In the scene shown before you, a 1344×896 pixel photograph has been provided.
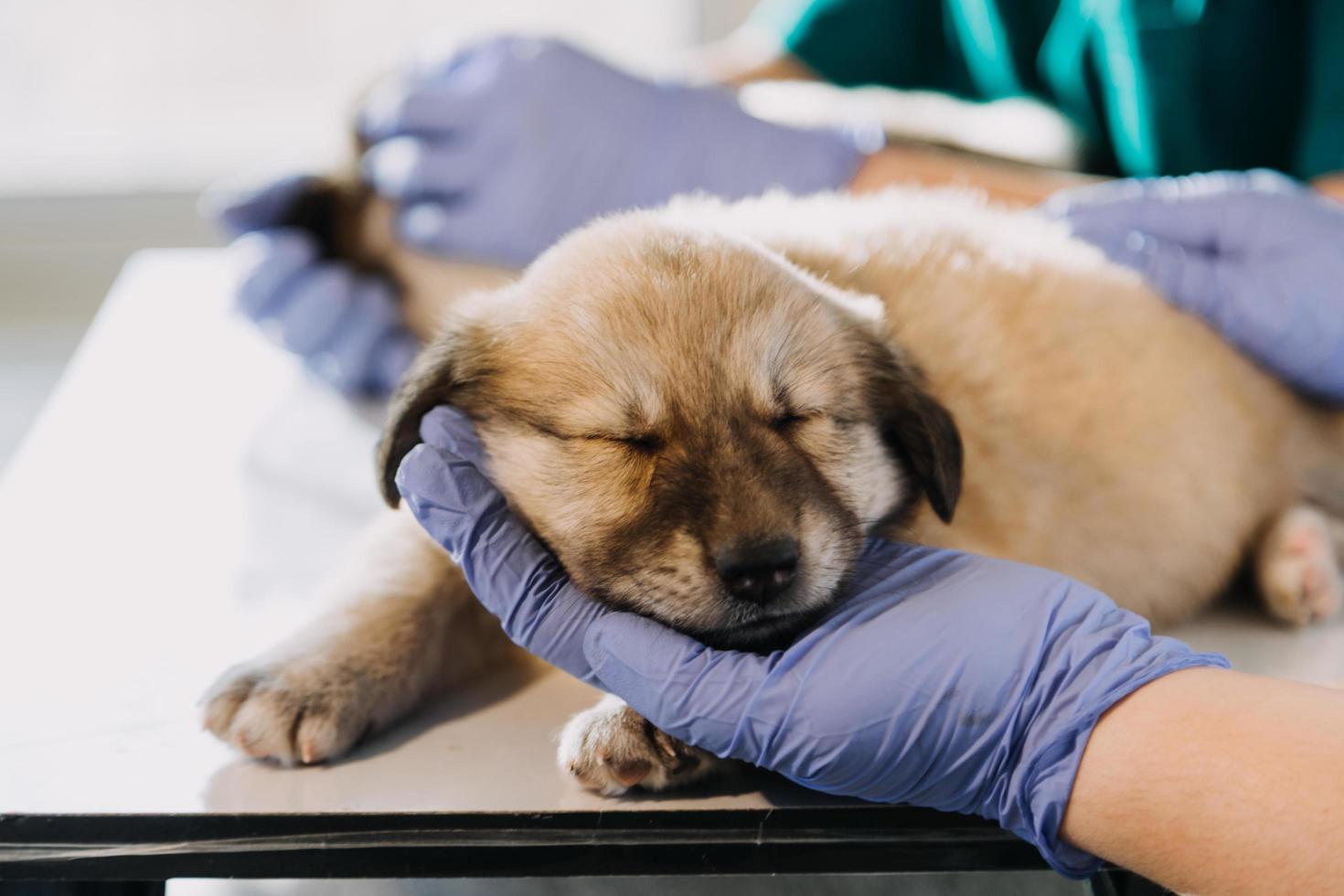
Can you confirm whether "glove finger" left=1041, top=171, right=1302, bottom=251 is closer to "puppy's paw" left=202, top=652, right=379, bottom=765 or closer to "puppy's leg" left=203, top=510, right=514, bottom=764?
"puppy's leg" left=203, top=510, right=514, bottom=764

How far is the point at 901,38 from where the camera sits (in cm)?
374

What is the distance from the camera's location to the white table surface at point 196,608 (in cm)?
157

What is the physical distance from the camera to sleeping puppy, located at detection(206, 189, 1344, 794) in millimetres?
1516

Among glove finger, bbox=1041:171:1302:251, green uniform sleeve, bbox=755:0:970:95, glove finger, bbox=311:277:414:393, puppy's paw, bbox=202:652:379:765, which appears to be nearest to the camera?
puppy's paw, bbox=202:652:379:765

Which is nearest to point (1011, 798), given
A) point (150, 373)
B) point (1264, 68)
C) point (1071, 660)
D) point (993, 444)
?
point (1071, 660)

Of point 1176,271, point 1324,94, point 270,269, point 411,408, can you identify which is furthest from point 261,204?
point 1324,94

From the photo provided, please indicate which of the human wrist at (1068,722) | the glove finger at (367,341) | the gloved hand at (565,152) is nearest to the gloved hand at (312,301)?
the glove finger at (367,341)

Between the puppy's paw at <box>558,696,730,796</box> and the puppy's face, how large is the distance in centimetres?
16

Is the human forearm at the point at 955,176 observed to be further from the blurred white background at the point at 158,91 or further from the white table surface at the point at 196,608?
the blurred white background at the point at 158,91

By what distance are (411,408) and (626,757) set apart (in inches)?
21.8

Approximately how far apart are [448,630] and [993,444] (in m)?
0.89

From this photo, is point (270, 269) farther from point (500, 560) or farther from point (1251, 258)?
point (1251, 258)

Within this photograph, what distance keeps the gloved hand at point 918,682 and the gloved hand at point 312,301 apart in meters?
1.38

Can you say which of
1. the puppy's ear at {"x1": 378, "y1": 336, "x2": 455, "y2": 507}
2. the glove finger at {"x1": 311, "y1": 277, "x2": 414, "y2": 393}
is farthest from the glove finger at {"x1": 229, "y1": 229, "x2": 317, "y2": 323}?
the puppy's ear at {"x1": 378, "y1": 336, "x2": 455, "y2": 507}
